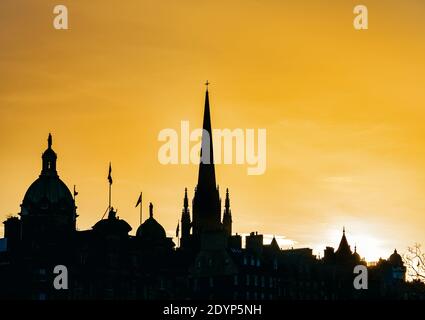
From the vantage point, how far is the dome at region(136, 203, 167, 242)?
177250mm

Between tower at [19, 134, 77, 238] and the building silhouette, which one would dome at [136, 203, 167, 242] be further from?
tower at [19, 134, 77, 238]

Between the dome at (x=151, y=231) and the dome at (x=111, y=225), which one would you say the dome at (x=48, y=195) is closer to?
the dome at (x=111, y=225)

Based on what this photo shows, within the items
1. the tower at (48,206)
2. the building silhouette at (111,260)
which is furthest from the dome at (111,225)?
the tower at (48,206)

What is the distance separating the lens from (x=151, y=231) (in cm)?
17788

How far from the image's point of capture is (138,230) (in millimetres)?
180250

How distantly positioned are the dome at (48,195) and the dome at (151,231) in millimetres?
10139

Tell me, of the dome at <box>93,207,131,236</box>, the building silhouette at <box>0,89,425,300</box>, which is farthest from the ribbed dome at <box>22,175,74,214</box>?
the dome at <box>93,207,131,236</box>

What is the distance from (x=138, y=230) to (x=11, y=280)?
20.6 meters

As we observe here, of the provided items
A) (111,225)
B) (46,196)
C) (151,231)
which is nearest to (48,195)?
(46,196)

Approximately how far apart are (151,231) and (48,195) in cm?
1504

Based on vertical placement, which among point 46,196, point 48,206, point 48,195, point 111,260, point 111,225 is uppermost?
point 48,195

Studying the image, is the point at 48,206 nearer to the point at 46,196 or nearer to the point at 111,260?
the point at 46,196
